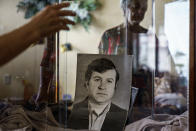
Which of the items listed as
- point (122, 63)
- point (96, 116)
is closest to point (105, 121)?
point (96, 116)

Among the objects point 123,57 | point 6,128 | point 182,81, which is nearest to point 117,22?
point 123,57

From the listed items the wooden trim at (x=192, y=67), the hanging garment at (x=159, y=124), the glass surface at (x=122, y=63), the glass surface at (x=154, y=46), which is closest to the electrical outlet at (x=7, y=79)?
the glass surface at (x=122, y=63)

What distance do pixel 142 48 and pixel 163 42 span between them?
2.4 inches

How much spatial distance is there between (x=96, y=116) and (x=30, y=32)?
0.25 m

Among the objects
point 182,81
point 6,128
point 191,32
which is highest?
point 191,32

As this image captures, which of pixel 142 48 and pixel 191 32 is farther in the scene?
pixel 142 48

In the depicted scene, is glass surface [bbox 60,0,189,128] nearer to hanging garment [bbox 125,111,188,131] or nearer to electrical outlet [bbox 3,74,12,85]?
hanging garment [bbox 125,111,188,131]

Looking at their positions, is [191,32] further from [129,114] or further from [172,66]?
[129,114]

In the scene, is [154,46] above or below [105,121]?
above

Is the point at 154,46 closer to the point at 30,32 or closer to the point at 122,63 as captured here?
the point at 122,63

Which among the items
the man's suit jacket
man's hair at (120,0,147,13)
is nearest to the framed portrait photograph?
the man's suit jacket

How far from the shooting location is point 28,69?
1.74ft

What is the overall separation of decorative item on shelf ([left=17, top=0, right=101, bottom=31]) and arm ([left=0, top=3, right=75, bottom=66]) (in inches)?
3.3

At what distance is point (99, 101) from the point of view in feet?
1.79
